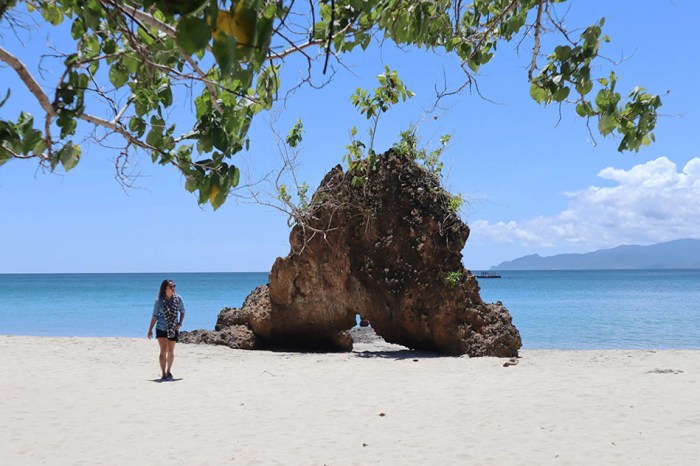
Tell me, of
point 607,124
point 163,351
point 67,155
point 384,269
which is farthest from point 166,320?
point 607,124

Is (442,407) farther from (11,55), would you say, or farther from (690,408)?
(11,55)

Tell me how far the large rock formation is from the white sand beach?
3.48ft

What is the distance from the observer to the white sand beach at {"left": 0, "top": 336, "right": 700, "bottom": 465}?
6.16m

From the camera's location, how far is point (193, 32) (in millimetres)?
1604

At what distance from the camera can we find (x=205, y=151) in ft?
9.86

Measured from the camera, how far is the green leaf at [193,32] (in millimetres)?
1600

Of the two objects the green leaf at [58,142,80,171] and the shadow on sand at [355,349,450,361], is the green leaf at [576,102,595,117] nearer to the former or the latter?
the green leaf at [58,142,80,171]

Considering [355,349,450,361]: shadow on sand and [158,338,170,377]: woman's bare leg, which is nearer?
[158,338,170,377]: woman's bare leg

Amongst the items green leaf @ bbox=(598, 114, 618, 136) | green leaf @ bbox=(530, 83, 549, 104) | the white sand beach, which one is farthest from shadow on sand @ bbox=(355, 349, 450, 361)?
green leaf @ bbox=(598, 114, 618, 136)

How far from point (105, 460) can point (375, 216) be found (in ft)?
26.9

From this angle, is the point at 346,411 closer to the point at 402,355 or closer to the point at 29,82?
the point at 402,355

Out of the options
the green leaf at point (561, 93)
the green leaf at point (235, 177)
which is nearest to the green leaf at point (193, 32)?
the green leaf at point (235, 177)

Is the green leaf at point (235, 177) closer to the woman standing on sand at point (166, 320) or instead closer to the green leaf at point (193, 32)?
the green leaf at point (193, 32)

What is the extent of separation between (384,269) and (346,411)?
5.48 m
